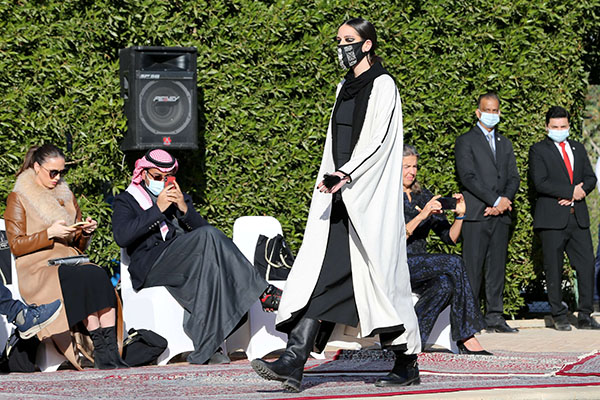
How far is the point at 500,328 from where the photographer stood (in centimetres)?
1002

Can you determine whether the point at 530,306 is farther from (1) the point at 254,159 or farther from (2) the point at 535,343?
(1) the point at 254,159

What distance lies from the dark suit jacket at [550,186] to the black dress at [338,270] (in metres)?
4.78

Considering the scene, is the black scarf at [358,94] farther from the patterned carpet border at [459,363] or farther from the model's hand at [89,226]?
the model's hand at [89,226]

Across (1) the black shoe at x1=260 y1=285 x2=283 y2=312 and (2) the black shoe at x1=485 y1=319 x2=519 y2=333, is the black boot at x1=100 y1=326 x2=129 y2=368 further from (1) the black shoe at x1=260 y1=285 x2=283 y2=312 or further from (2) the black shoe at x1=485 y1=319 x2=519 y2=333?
(2) the black shoe at x1=485 y1=319 x2=519 y2=333

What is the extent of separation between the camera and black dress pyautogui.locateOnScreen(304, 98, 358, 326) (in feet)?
18.8

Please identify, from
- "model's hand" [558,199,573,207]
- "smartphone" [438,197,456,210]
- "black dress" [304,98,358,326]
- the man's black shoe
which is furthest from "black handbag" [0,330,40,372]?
"model's hand" [558,199,573,207]

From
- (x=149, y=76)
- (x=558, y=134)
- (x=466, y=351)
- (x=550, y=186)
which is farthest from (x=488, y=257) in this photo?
(x=149, y=76)

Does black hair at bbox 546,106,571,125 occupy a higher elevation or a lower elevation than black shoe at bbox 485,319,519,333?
higher

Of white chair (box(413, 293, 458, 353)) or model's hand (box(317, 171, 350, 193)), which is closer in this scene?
model's hand (box(317, 171, 350, 193))

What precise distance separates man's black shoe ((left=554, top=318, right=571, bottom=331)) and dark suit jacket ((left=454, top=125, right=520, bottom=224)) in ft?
3.37

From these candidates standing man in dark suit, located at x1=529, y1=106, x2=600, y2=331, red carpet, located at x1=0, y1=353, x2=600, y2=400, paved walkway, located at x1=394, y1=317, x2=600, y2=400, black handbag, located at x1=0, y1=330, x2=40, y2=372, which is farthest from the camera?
standing man in dark suit, located at x1=529, y1=106, x2=600, y2=331

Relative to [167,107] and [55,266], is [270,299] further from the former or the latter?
[167,107]

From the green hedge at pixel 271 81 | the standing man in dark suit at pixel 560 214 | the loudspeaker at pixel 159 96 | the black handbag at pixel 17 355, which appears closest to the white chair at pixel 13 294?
the black handbag at pixel 17 355

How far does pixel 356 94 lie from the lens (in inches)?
236
